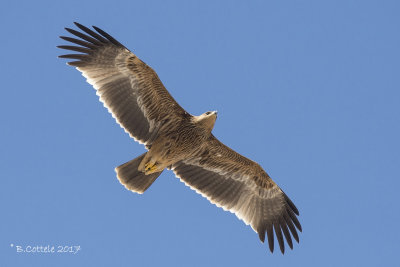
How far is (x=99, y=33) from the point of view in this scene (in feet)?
45.9

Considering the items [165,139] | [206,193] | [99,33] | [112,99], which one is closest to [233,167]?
[206,193]

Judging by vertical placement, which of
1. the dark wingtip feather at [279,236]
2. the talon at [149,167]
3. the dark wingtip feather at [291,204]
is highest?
the talon at [149,167]

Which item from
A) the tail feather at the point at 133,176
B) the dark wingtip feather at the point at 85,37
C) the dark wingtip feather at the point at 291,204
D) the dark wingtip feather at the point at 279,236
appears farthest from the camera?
the dark wingtip feather at the point at 291,204

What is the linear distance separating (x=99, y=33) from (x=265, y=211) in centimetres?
528

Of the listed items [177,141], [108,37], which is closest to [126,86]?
[108,37]

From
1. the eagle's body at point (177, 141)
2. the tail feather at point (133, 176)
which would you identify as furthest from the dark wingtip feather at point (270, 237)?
the tail feather at point (133, 176)

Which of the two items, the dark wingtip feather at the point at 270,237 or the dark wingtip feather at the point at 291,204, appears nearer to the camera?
the dark wingtip feather at the point at 270,237

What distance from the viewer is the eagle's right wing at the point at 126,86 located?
1405 centimetres

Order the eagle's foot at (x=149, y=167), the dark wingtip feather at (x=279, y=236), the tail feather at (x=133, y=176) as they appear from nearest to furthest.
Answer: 1. the eagle's foot at (x=149, y=167)
2. the tail feather at (x=133, y=176)
3. the dark wingtip feather at (x=279, y=236)

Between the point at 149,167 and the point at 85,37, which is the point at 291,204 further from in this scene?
the point at 85,37

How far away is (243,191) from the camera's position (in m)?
15.3

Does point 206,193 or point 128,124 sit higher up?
point 128,124

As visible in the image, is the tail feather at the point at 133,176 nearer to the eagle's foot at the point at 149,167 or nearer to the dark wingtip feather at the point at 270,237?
the eagle's foot at the point at 149,167

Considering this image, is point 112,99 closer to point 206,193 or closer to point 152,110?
point 152,110
